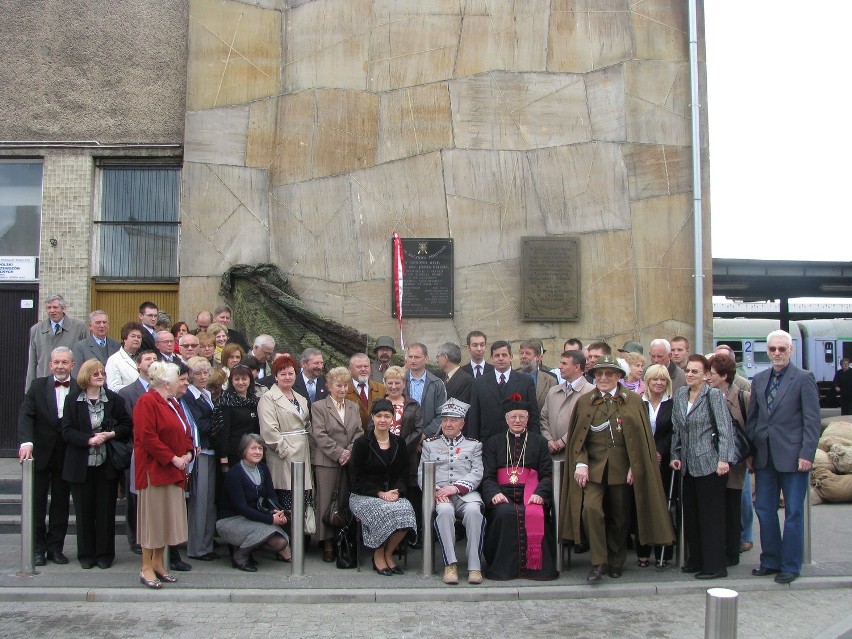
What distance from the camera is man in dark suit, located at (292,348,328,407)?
328 inches

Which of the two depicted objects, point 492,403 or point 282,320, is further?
point 282,320

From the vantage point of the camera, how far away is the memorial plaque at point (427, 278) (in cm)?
1153

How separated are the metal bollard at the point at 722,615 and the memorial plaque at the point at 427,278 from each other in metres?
7.93

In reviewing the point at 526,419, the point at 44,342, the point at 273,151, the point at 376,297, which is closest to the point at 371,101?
the point at 273,151

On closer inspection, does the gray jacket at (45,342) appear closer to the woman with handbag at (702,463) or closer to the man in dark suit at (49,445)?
the man in dark suit at (49,445)

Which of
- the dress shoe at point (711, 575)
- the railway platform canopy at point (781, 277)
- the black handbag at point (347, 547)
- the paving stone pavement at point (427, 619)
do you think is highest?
the railway platform canopy at point (781, 277)

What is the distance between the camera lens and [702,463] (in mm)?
7273

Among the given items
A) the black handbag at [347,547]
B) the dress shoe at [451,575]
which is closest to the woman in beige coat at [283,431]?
the black handbag at [347,547]

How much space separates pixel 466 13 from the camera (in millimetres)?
11844

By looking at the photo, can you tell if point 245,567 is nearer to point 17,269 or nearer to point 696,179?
point 17,269

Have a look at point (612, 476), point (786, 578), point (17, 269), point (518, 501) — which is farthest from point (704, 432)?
point (17, 269)

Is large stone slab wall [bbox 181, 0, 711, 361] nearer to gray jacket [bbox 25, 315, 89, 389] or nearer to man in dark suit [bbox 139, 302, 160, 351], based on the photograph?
gray jacket [bbox 25, 315, 89, 389]

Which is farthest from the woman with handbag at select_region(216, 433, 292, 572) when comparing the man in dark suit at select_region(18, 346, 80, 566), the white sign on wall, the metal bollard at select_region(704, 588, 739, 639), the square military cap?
the white sign on wall

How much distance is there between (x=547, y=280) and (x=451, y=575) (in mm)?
5457
